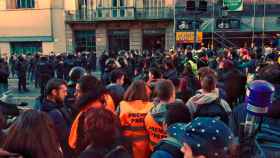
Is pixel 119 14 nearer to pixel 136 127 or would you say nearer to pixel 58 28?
pixel 58 28

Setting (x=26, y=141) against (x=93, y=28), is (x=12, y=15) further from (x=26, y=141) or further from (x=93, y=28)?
(x=26, y=141)

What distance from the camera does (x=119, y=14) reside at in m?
32.8

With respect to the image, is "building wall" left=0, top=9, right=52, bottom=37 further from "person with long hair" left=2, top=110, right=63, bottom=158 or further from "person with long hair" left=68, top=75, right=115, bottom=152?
"person with long hair" left=2, top=110, right=63, bottom=158

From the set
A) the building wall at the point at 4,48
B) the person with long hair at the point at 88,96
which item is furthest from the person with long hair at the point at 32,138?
the building wall at the point at 4,48

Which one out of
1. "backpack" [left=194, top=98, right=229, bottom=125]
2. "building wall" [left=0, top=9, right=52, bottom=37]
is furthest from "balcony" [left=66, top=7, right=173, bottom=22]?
"backpack" [left=194, top=98, right=229, bottom=125]

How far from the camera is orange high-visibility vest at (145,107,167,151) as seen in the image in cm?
373

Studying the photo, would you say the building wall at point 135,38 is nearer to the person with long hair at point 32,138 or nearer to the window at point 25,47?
the window at point 25,47

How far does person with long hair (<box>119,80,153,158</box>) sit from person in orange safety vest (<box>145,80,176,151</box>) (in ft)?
0.34

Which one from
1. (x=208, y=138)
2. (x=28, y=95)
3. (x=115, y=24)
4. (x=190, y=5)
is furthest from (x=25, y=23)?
(x=208, y=138)

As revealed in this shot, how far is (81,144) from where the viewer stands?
3.34 meters

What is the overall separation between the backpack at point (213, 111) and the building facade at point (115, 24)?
24912mm

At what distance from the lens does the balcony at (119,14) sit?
31734 mm

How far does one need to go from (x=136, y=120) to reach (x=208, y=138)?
202 cm

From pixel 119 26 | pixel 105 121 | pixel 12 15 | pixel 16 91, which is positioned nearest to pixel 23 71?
pixel 16 91
